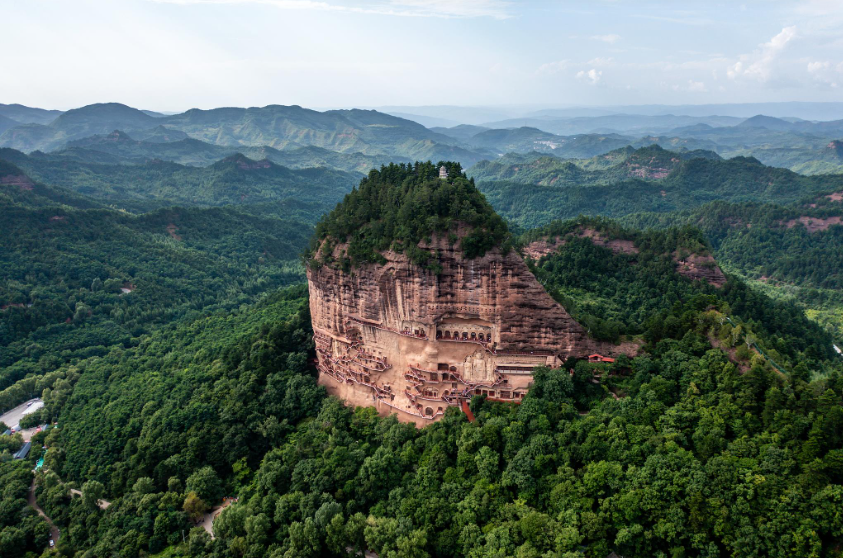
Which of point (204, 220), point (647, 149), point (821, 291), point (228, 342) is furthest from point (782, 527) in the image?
point (647, 149)

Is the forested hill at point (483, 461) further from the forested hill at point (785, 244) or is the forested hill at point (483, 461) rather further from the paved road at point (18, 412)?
the forested hill at point (785, 244)

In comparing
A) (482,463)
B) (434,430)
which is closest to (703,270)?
(434,430)

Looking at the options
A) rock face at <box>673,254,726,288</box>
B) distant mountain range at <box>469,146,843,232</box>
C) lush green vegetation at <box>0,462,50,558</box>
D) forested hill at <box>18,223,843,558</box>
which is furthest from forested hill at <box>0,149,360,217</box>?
rock face at <box>673,254,726,288</box>

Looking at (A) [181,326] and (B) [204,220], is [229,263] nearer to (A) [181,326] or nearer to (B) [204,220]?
(B) [204,220]

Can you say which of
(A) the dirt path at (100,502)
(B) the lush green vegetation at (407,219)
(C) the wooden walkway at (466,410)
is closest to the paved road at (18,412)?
(A) the dirt path at (100,502)

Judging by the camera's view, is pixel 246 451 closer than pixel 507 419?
No

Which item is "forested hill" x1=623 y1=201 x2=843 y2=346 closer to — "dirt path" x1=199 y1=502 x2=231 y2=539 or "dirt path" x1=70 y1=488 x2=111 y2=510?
"dirt path" x1=199 y1=502 x2=231 y2=539
